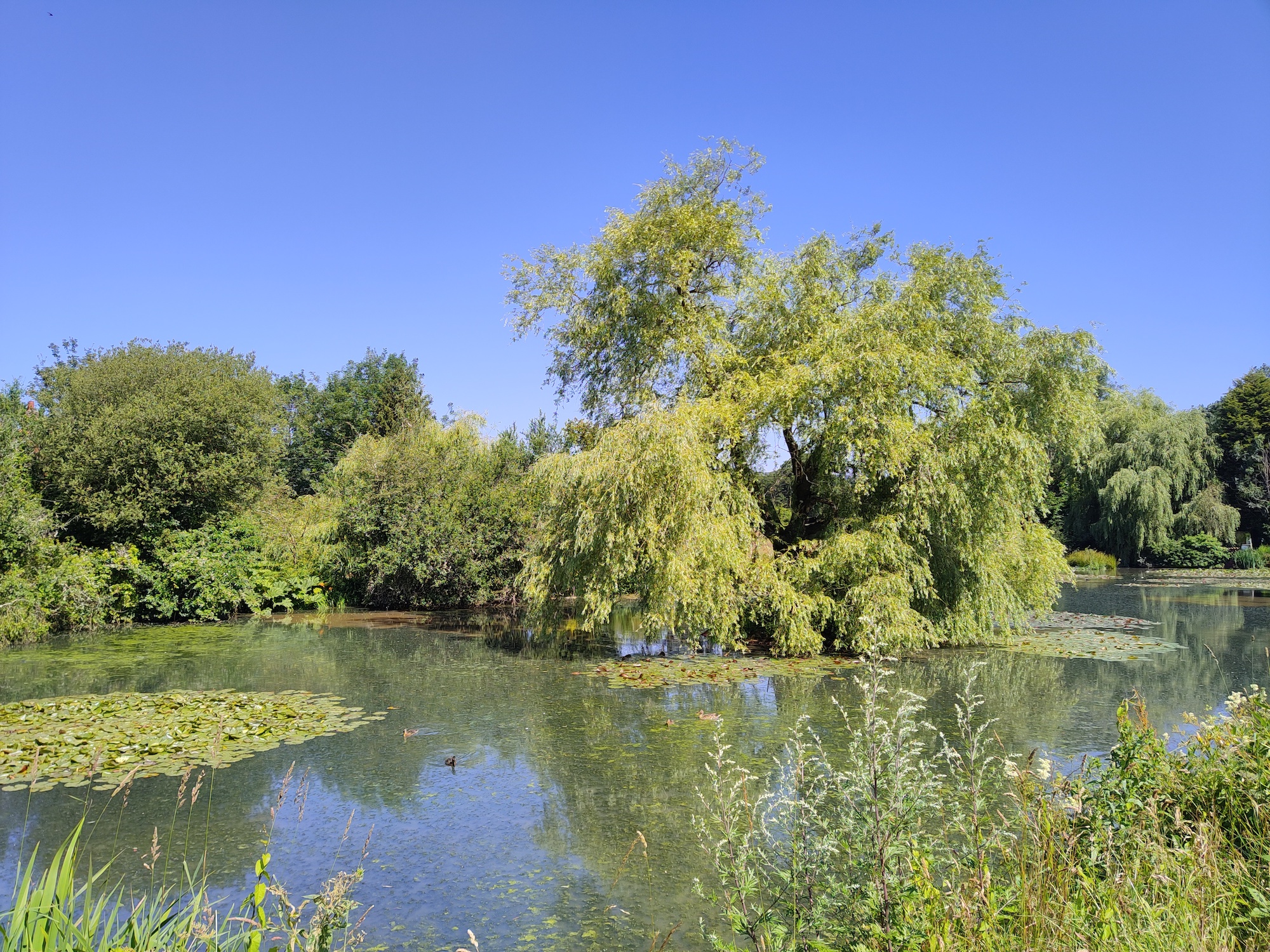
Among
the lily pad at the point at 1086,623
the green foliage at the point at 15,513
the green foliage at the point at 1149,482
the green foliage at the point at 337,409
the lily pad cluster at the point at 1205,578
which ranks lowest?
the lily pad at the point at 1086,623

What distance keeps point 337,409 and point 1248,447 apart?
42.3 meters

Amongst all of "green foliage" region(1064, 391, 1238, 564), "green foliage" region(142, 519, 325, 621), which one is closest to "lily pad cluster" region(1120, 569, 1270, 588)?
"green foliage" region(1064, 391, 1238, 564)

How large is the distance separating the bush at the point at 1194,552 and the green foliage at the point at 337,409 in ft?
101

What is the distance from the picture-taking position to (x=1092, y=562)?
31.5 metres

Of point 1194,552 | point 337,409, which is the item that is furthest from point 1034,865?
point 337,409

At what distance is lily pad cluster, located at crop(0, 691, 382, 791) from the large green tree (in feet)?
120

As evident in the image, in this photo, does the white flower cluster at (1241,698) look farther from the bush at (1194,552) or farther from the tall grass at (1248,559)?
the tall grass at (1248,559)

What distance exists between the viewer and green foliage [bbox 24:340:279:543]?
53.4 feet

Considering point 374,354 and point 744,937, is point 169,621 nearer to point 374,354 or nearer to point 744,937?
point 744,937

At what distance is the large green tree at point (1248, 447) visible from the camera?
33906mm

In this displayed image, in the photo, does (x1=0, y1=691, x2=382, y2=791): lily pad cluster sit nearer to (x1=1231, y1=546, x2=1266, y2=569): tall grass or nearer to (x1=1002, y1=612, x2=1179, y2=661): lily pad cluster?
(x1=1002, y1=612, x2=1179, y2=661): lily pad cluster

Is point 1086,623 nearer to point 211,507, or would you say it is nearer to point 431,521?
point 431,521

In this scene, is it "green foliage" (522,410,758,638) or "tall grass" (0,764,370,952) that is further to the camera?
"green foliage" (522,410,758,638)

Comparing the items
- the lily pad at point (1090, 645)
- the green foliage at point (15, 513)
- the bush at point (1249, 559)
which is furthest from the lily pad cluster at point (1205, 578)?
the green foliage at point (15, 513)
